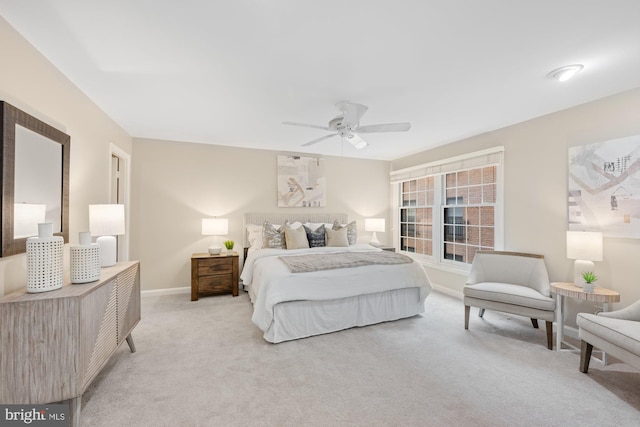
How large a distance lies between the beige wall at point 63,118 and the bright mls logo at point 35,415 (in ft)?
2.18

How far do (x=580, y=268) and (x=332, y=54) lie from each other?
3.07 meters

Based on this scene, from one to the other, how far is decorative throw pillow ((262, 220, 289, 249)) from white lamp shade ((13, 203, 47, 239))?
268cm

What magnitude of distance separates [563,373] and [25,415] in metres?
3.64

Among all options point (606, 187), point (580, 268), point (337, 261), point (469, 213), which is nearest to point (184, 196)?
point (337, 261)

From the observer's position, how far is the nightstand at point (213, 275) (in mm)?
4008

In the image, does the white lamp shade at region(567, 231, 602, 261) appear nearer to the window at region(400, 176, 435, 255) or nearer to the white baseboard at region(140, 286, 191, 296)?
the window at region(400, 176, 435, 255)

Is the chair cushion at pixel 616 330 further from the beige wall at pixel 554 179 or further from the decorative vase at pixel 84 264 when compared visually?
the decorative vase at pixel 84 264

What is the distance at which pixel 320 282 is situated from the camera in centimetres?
290

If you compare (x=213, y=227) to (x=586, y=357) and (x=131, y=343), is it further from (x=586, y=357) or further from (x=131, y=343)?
(x=586, y=357)

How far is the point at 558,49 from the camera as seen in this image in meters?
1.94

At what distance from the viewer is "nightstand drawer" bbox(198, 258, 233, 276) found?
13.3 feet

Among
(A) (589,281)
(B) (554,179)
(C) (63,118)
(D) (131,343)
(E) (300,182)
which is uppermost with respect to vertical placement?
(C) (63,118)

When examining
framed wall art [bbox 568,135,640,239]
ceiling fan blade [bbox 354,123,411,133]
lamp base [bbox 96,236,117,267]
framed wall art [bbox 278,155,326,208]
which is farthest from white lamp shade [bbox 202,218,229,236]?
framed wall art [bbox 568,135,640,239]

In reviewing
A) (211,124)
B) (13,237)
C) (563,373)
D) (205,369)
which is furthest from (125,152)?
(563,373)
